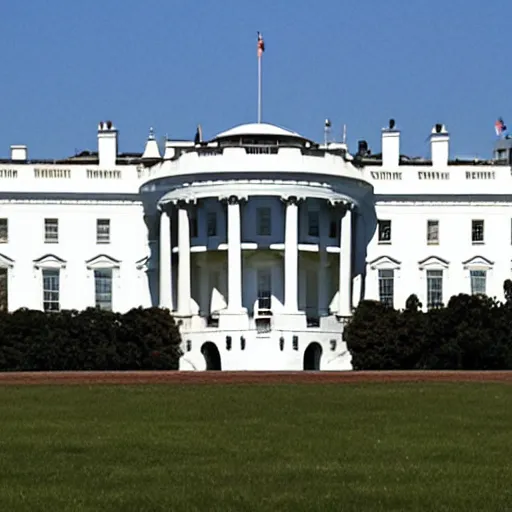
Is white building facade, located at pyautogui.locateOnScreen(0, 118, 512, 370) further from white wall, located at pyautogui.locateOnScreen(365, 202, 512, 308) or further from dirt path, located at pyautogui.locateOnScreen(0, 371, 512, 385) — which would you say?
dirt path, located at pyautogui.locateOnScreen(0, 371, 512, 385)

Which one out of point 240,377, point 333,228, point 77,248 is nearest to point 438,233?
point 333,228

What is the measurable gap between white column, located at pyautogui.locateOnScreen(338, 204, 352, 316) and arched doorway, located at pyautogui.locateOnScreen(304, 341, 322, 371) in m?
2.63

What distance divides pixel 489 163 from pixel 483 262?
866 centimetres

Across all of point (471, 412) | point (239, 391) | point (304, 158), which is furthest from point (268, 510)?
point (304, 158)

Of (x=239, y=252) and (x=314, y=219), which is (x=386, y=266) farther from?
(x=239, y=252)

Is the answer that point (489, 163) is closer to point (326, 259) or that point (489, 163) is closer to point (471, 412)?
point (326, 259)

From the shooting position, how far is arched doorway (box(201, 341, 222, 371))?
80.3m

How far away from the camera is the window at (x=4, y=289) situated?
282 ft

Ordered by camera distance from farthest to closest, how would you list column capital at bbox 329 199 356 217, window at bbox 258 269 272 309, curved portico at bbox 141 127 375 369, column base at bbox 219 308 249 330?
column capital at bbox 329 199 356 217 → window at bbox 258 269 272 309 → curved portico at bbox 141 127 375 369 → column base at bbox 219 308 249 330

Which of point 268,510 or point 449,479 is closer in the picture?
point 268,510

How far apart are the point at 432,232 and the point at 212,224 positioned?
44.3ft

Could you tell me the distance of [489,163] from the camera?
9412cm

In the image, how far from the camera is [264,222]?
8306 cm

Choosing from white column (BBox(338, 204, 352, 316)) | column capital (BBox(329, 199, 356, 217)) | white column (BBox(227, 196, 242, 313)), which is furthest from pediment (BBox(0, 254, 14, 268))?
white column (BBox(338, 204, 352, 316))
